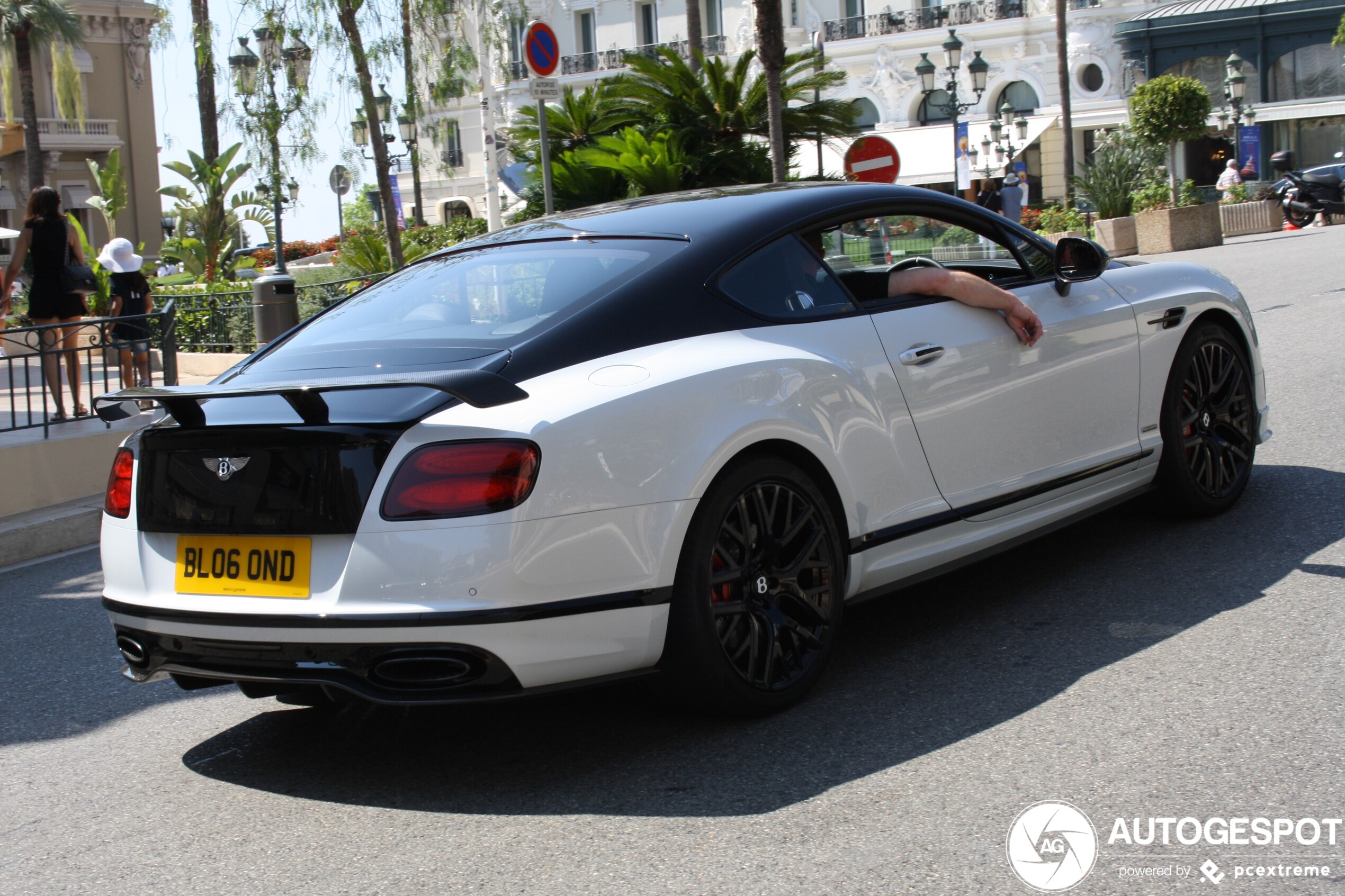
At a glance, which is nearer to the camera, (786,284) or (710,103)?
(786,284)

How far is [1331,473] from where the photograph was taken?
634cm

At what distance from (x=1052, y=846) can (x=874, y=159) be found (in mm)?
10206

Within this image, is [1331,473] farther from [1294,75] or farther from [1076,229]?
[1294,75]

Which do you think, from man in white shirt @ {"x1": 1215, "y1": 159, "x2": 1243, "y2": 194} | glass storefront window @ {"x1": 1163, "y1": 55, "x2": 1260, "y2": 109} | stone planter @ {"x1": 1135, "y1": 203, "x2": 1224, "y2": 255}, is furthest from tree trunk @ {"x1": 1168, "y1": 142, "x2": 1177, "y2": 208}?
glass storefront window @ {"x1": 1163, "y1": 55, "x2": 1260, "y2": 109}

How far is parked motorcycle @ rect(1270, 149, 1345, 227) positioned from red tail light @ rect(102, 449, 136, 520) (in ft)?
110

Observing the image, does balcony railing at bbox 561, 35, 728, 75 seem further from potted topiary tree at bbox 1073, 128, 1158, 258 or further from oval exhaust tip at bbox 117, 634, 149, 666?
oval exhaust tip at bbox 117, 634, 149, 666

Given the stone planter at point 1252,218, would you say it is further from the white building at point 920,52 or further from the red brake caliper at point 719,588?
the red brake caliper at point 719,588

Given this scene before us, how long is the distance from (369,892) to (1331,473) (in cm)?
499

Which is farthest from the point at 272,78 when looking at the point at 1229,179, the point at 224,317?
the point at 1229,179

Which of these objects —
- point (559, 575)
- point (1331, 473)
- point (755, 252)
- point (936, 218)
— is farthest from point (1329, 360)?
point (559, 575)

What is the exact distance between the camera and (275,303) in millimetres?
13398

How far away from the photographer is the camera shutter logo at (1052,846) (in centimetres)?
285

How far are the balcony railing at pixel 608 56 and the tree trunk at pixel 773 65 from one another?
42.9 meters

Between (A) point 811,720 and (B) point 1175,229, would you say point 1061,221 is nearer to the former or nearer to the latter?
(B) point 1175,229
